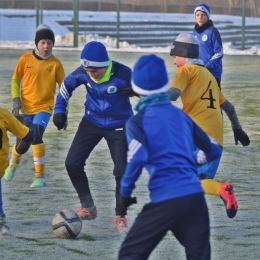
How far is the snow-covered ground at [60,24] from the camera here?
1186 inches

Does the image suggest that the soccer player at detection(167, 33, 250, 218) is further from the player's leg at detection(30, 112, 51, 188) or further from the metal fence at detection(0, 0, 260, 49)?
the metal fence at detection(0, 0, 260, 49)

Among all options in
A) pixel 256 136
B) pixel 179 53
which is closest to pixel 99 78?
pixel 179 53

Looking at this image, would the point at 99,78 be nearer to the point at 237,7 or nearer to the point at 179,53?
the point at 179,53

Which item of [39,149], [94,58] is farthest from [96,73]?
[39,149]

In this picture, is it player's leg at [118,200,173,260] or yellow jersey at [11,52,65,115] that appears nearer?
player's leg at [118,200,173,260]

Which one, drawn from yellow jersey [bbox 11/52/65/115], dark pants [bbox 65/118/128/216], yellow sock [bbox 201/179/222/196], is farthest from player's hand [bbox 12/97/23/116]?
yellow sock [bbox 201/179/222/196]

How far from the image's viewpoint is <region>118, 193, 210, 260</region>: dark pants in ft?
14.0

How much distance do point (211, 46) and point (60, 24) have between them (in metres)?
23.2

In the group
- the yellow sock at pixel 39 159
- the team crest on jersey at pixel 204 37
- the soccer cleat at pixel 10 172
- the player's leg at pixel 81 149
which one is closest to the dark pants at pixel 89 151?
the player's leg at pixel 81 149

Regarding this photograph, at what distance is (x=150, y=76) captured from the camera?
4.41m

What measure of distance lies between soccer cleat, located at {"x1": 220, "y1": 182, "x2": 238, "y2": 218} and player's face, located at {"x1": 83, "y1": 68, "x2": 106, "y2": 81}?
1292 millimetres

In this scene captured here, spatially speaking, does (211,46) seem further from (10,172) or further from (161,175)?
(161,175)

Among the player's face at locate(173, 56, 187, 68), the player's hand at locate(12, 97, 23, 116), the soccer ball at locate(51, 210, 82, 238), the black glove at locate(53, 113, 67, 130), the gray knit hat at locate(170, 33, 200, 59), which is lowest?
the soccer ball at locate(51, 210, 82, 238)

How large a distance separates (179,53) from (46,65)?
2114 mm
